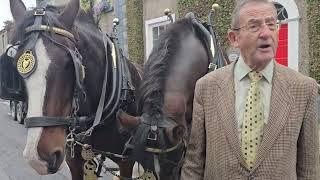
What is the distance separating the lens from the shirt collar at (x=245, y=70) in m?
1.75

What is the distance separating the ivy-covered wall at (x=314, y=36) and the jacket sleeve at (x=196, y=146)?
6.95 meters

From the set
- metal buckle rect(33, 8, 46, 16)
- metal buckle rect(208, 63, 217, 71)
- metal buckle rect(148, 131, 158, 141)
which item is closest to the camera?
metal buckle rect(148, 131, 158, 141)

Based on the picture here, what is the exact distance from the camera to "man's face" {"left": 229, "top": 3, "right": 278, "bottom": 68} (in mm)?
1664

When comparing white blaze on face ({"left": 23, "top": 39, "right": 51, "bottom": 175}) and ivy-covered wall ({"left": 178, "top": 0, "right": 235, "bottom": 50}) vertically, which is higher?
ivy-covered wall ({"left": 178, "top": 0, "right": 235, "bottom": 50})

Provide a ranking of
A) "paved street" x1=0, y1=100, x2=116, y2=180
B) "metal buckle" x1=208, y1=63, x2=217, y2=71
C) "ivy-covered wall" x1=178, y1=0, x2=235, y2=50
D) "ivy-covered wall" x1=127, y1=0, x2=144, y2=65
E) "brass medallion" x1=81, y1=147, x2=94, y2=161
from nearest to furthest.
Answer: "metal buckle" x1=208, y1=63, x2=217, y2=71 → "brass medallion" x1=81, y1=147, x2=94, y2=161 → "paved street" x1=0, y1=100, x2=116, y2=180 → "ivy-covered wall" x1=178, y1=0, x2=235, y2=50 → "ivy-covered wall" x1=127, y1=0, x2=144, y2=65

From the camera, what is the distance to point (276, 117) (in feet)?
5.52

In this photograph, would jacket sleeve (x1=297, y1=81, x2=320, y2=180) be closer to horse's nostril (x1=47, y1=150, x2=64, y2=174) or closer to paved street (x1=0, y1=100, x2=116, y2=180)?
horse's nostril (x1=47, y1=150, x2=64, y2=174)

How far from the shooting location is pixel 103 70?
9.50 feet

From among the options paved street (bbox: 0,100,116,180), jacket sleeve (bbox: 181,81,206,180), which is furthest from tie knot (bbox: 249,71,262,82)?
paved street (bbox: 0,100,116,180)

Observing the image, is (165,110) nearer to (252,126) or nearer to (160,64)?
(160,64)

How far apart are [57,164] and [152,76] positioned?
0.76m

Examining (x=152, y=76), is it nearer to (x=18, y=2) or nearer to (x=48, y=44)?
(x=48, y=44)

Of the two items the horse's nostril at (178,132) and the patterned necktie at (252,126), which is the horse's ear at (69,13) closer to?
the horse's nostril at (178,132)

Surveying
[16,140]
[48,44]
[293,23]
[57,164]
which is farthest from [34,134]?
[16,140]
